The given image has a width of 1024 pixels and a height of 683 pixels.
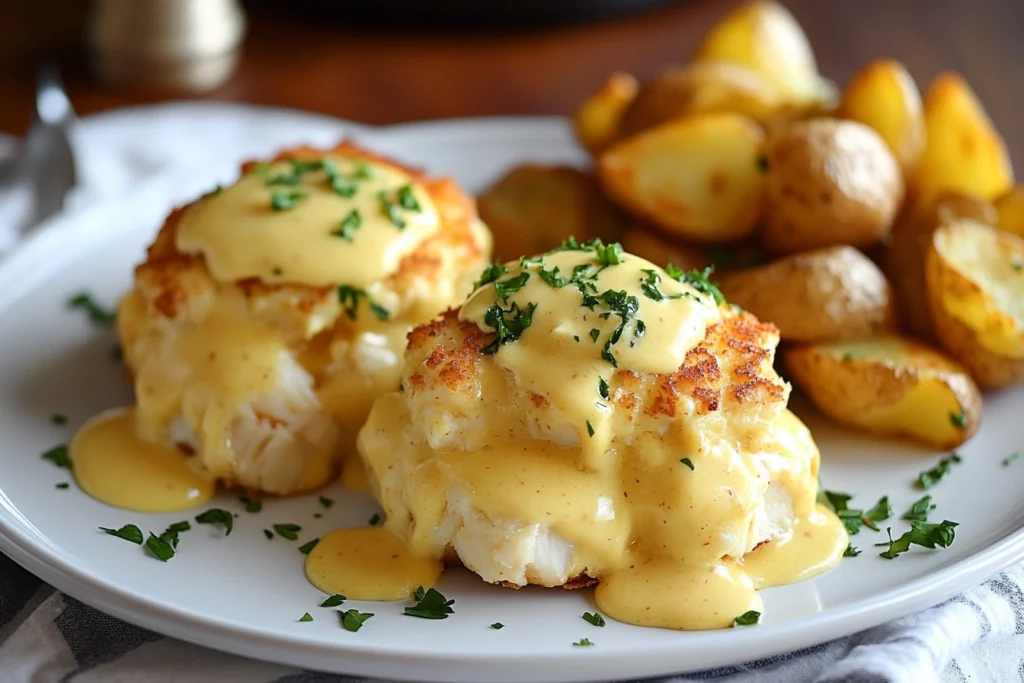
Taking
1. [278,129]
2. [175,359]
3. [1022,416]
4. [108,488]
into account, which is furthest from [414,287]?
[278,129]

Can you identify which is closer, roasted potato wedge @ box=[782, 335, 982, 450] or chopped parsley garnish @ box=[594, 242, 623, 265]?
chopped parsley garnish @ box=[594, 242, 623, 265]

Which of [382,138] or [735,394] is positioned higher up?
[735,394]

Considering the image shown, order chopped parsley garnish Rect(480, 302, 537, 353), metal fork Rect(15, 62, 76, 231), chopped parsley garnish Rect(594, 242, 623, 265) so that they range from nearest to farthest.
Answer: chopped parsley garnish Rect(480, 302, 537, 353) → chopped parsley garnish Rect(594, 242, 623, 265) → metal fork Rect(15, 62, 76, 231)

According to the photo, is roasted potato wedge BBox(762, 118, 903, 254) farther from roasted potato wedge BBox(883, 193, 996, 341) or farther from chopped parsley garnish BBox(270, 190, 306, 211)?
chopped parsley garnish BBox(270, 190, 306, 211)

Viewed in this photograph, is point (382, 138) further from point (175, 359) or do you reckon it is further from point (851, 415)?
point (851, 415)

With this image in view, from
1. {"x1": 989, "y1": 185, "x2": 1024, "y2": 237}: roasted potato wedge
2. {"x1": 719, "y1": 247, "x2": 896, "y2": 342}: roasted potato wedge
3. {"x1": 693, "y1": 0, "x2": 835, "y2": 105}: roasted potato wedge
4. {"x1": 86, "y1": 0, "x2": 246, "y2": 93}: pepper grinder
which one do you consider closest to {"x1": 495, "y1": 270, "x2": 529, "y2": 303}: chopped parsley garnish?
{"x1": 719, "y1": 247, "x2": 896, "y2": 342}: roasted potato wedge

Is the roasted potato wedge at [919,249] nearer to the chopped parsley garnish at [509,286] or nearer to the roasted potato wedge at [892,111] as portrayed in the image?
the roasted potato wedge at [892,111]

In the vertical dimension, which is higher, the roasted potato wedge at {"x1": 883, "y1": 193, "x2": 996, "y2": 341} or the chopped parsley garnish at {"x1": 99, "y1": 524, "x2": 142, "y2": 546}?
the roasted potato wedge at {"x1": 883, "y1": 193, "x2": 996, "y2": 341}

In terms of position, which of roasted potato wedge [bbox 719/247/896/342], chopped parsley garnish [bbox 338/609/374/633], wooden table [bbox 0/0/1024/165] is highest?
roasted potato wedge [bbox 719/247/896/342]
